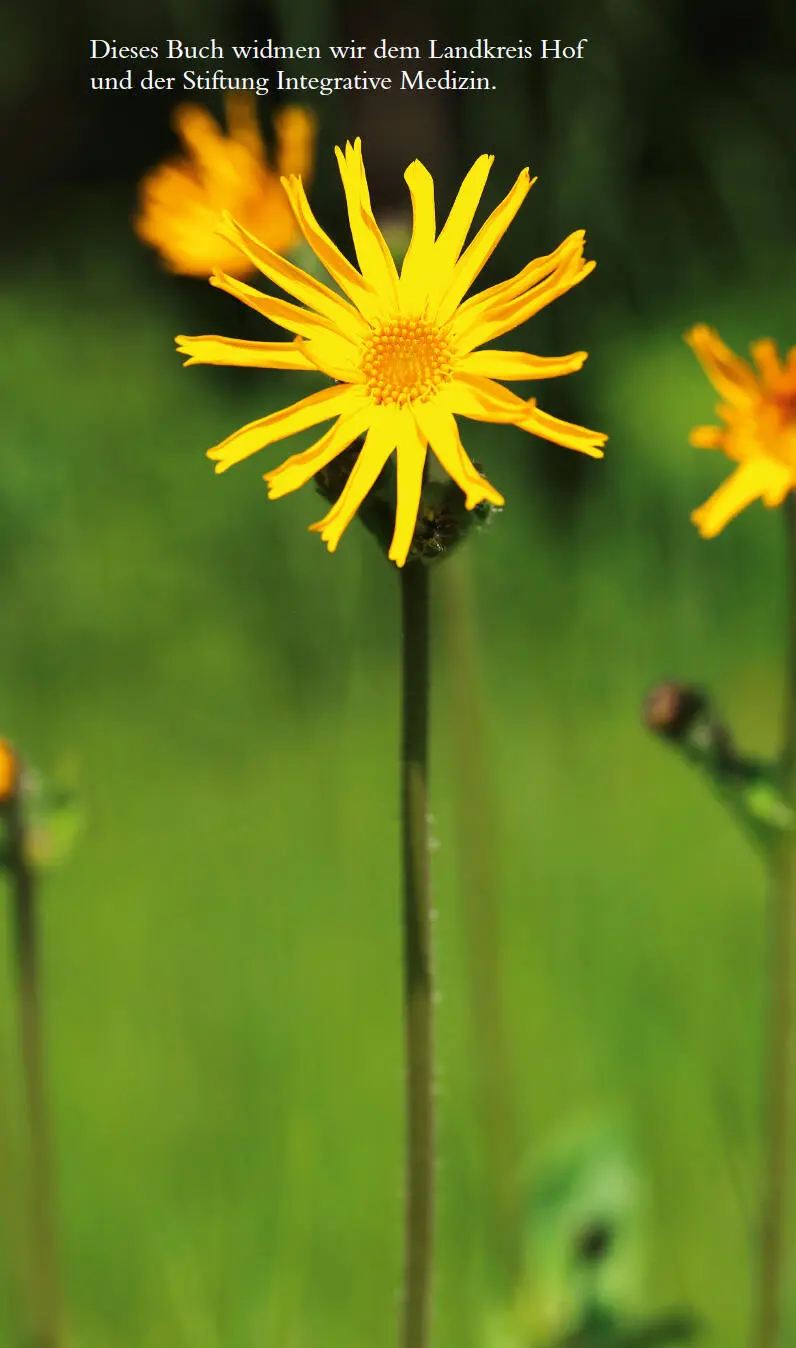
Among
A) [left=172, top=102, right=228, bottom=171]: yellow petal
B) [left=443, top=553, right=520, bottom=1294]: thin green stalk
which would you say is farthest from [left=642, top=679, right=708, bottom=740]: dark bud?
[left=172, top=102, right=228, bottom=171]: yellow petal

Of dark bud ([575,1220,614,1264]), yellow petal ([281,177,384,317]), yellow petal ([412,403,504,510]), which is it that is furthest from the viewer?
dark bud ([575,1220,614,1264])

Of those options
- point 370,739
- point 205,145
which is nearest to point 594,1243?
point 205,145

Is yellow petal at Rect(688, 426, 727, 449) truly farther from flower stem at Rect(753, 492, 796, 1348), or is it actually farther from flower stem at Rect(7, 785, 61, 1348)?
flower stem at Rect(7, 785, 61, 1348)

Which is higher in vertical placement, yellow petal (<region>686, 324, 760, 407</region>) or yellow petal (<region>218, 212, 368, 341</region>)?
yellow petal (<region>218, 212, 368, 341</region>)

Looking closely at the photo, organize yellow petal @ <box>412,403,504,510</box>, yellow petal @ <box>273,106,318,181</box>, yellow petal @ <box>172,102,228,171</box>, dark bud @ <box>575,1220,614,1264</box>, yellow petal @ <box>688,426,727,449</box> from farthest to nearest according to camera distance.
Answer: yellow petal @ <box>172,102,228,171</box> < yellow petal @ <box>273,106,318,181</box> < dark bud @ <box>575,1220,614,1264</box> < yellow petal @ <box>688,426,727,449</box> < yellow petal @ <box>412,403,504,510</box>

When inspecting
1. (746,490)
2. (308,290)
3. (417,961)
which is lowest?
(417,961)

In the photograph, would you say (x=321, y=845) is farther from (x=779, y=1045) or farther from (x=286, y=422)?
(x=286, y=422)

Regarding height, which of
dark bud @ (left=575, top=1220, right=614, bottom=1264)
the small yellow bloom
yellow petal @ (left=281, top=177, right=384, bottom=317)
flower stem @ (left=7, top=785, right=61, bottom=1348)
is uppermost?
yellow petal @ (left=281, top=177, right=384, bottom=317)
